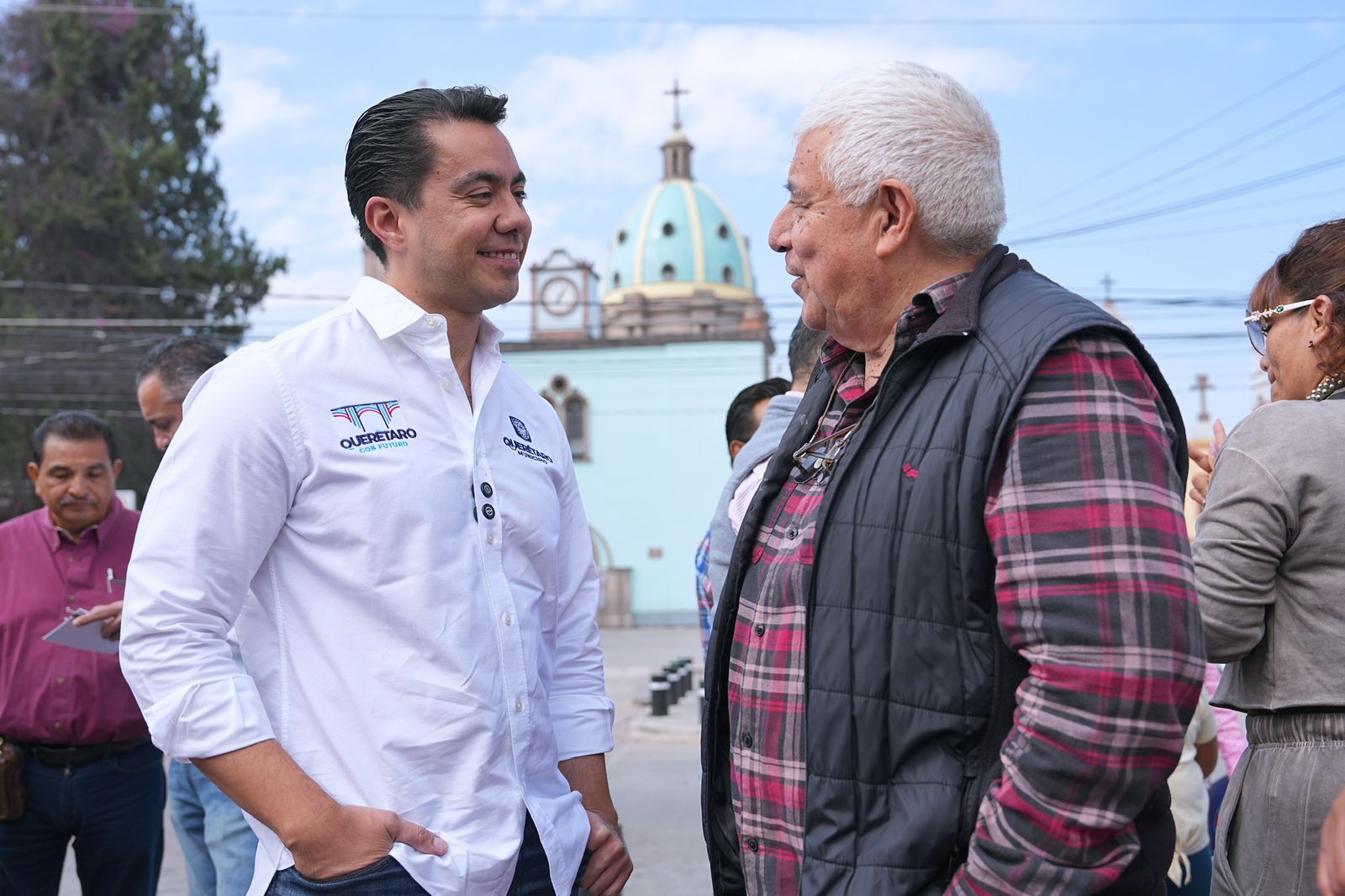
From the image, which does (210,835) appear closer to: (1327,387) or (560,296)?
(1327,387)

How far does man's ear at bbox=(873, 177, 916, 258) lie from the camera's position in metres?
1.87

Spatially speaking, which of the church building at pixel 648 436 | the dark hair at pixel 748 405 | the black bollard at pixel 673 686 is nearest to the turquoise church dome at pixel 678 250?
the church building at pixel 648 436

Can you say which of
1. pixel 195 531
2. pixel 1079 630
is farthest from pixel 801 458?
pixel 195 531

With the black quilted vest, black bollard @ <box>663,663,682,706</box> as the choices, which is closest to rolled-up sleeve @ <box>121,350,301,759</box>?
the black quilted vest

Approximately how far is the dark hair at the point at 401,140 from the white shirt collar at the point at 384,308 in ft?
0.43

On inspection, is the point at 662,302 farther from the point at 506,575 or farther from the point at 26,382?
the point at 506,575

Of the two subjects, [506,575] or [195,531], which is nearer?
[195,531]

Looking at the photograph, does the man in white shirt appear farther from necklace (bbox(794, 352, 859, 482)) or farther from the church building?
the church building

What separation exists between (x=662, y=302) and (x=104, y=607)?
50.5 meters

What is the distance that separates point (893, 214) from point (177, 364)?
9.24 feet

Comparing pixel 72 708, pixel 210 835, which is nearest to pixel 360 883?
pixel 210 835

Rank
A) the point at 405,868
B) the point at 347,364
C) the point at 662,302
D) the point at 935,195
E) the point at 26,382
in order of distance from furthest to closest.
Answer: the point at 662,302 < the point at 26,382 < the point at 347,364 < the point at 405,868 < the point at 935,195

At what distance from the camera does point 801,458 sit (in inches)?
82.7

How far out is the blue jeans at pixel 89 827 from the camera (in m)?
3.97
